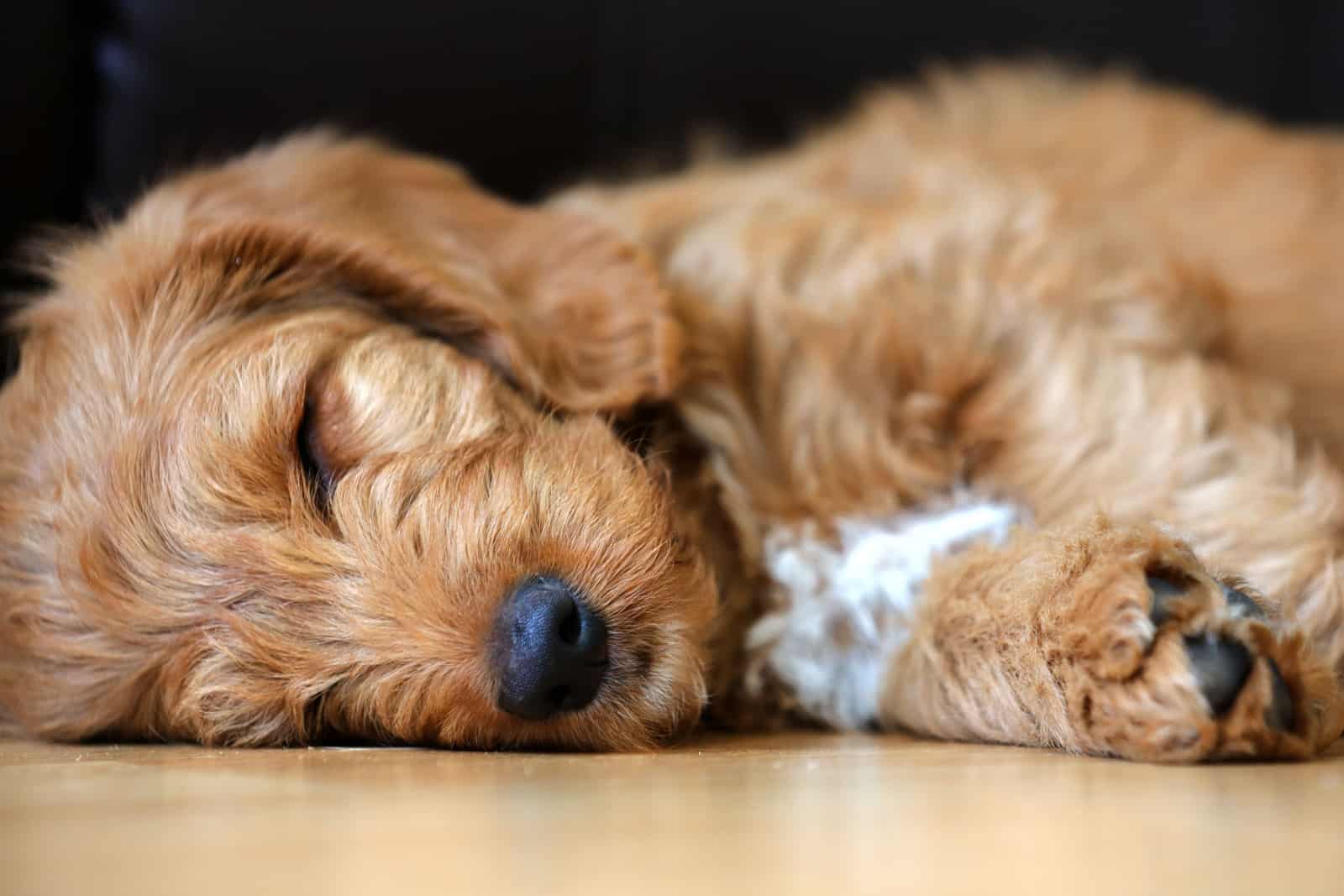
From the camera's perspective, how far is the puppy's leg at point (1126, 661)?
3.52 ft

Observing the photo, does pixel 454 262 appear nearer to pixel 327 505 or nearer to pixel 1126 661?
pixel 327 505

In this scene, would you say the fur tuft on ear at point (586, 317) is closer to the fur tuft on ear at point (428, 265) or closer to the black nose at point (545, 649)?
the fur tuft on ear at point (428, 265)

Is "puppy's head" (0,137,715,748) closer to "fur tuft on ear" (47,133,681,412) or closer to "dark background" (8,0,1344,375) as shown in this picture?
"fur tuft on ear" (47,133,681,412)

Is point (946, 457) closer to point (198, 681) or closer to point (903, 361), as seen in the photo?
point (903, 361)

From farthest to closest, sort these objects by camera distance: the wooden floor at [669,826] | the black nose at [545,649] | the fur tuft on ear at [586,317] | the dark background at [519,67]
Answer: the dark background at [519,67], the fur tuft on ear at [586,317], the black nose at [545,649], the wooden floor at [669,826]

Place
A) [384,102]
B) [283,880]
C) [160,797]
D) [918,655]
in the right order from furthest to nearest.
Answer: [384,102], [918,655], [160,797], [283,880]

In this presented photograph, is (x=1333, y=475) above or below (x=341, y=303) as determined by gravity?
below

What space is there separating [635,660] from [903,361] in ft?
2.01

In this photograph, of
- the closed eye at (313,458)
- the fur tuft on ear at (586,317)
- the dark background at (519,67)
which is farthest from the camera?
the dark background at (519,67)

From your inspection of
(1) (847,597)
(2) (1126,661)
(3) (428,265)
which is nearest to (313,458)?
(3) (428,265)

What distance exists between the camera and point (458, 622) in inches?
47.4

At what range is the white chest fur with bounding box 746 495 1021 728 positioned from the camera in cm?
159

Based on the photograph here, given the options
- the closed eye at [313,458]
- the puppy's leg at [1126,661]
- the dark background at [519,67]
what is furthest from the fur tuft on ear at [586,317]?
the dark background at [519,67]

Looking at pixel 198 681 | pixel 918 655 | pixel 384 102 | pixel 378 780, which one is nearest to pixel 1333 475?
pixel 918 655
